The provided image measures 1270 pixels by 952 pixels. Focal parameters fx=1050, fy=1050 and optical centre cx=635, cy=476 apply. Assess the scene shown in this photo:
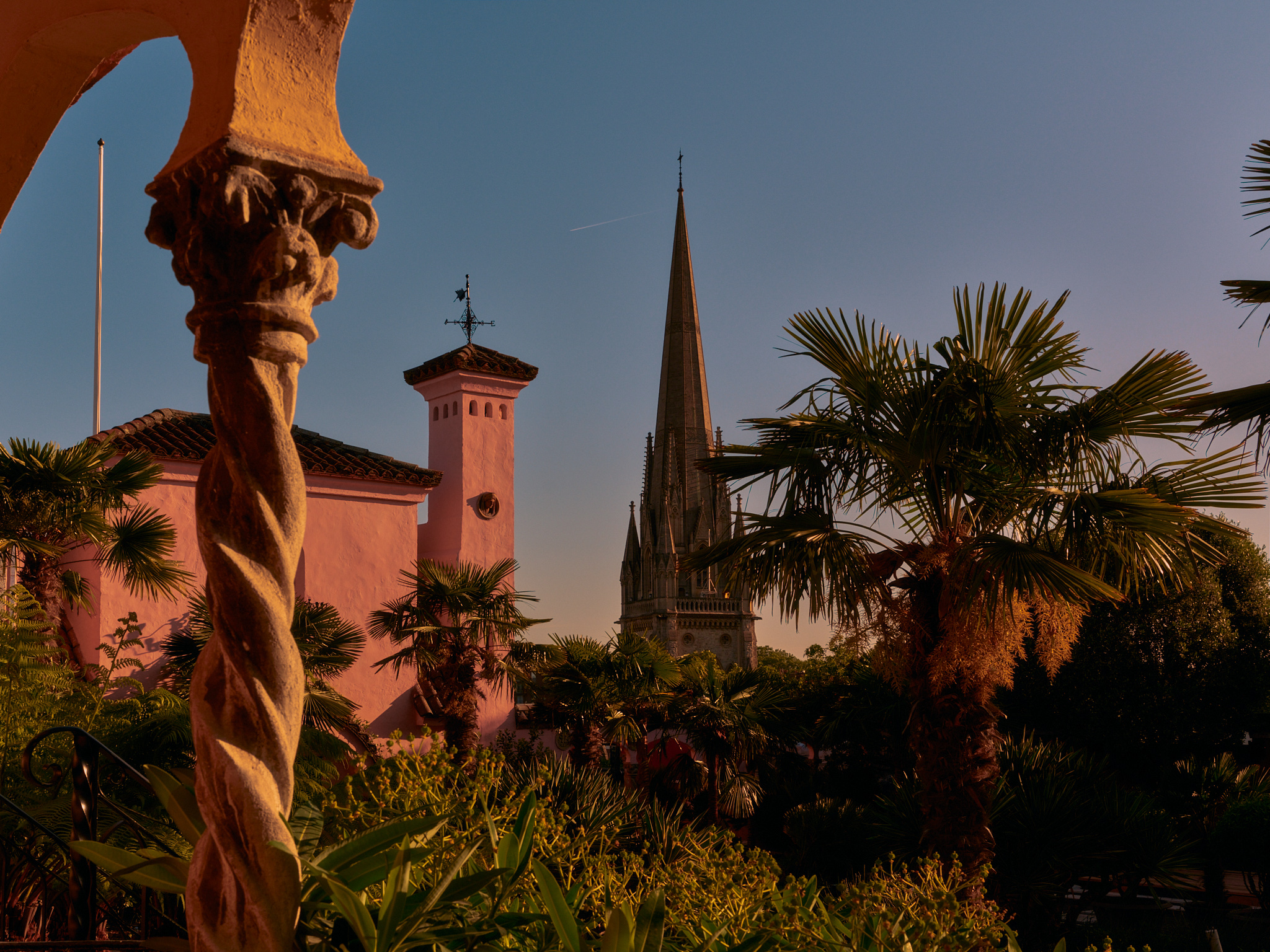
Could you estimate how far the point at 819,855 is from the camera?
1458cm

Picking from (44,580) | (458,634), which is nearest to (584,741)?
(458,634)

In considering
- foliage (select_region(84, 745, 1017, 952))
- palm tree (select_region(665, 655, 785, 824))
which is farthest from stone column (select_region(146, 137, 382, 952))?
palm tree (select_region(665, 655, 785, 824))

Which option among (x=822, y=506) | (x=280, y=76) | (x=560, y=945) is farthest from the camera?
(x=822, y=506)

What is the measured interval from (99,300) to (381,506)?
6931 millimetres

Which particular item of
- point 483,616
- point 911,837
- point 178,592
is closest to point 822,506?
point 911,837

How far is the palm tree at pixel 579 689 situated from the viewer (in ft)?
50.6

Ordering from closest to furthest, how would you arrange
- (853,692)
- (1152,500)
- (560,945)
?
(560,945) < (1152,500) < (853,692)

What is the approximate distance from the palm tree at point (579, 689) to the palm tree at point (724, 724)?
67.1 inches

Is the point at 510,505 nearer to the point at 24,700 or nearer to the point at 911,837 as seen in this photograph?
the point at 911,837

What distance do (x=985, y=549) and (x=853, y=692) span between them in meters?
13.2

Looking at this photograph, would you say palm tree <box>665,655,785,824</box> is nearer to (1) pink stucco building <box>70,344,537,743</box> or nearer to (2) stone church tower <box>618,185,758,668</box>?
(1) pink stucco building <box>70,344,537,743</box>

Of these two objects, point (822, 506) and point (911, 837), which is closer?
point (822, 506)

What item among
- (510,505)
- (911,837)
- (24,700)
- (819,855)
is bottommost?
(819,855)

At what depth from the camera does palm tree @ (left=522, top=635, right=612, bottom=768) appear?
15.4 metres
